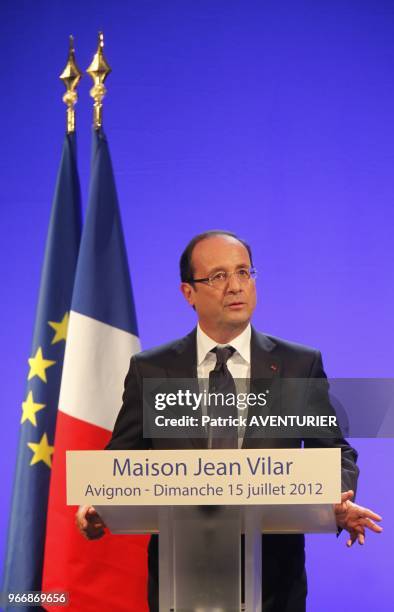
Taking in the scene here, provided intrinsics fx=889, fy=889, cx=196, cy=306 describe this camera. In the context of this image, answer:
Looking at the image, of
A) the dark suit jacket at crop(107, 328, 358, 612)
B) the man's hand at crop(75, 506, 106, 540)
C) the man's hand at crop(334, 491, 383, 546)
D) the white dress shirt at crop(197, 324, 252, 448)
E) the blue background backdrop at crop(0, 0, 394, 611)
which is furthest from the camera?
the blue background backdrop at crop(0, 0, 394, 611)

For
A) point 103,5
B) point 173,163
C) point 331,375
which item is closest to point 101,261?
point 173,163

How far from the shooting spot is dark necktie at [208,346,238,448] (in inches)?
95.5

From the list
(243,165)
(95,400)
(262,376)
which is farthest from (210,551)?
(243,165)

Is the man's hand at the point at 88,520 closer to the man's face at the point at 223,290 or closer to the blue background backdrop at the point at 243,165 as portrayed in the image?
the man's face at the point at 223,290

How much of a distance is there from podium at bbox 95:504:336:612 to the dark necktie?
0.53 meters

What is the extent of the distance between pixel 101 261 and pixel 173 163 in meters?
0.84

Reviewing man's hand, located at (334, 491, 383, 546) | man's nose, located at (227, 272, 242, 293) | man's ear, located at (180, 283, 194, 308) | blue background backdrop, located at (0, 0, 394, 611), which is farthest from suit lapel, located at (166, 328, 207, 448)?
blue background backdrop, located at (0, 0, 394, 611)

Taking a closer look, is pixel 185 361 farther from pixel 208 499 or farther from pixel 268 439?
pixel 208 499

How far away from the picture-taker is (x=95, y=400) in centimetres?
313

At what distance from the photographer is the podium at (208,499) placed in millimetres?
1803

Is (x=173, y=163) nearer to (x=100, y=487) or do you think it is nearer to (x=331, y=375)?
(x=331, y=375)

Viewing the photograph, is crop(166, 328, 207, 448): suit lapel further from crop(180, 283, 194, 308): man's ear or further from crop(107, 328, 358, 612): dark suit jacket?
crop(180, 283, 194, 308): man's ear

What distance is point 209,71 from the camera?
392cm

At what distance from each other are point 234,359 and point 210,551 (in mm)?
848
